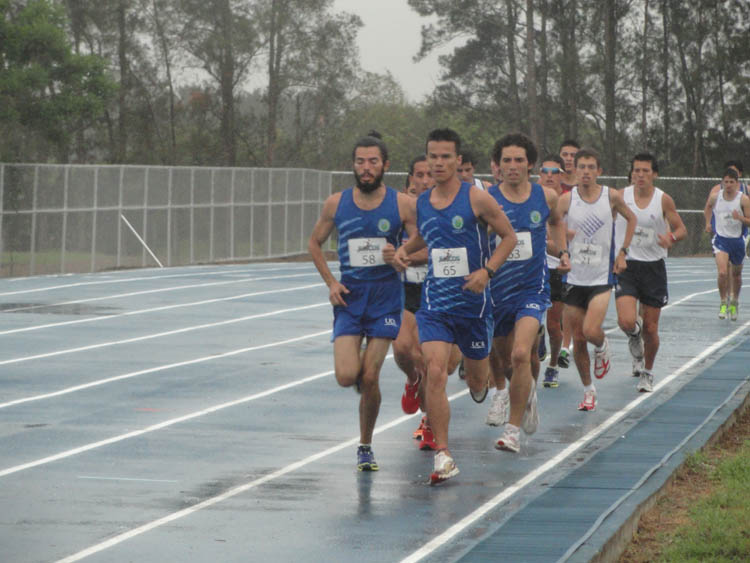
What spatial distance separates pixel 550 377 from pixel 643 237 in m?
1.50

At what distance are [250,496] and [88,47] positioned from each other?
56873mm

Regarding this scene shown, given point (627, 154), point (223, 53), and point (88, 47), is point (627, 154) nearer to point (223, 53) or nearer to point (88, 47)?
point (223, 53)

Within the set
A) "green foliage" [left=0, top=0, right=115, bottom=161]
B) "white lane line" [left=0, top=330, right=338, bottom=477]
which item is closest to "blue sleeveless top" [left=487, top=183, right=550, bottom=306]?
"white lane line" [left=0, top=330, right=338, bottom=477]

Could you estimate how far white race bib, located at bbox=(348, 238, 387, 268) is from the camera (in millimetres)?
9008

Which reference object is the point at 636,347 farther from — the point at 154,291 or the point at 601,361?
the point at 154,291

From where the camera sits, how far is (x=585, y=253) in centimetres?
1238

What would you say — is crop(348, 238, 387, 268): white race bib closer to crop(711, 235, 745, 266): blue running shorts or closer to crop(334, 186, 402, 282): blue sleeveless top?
crop(334, 186, 402, 282): blue sleeveless top

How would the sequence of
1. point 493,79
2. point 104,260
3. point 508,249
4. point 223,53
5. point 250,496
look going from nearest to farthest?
point 250,496, point 508,249, point 104,260, point 223,53, point 493,79

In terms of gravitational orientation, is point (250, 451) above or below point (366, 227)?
below

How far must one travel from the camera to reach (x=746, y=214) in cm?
2044

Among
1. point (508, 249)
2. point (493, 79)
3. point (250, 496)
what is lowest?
point (250, 496)

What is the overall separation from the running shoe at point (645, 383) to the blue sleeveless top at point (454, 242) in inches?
168

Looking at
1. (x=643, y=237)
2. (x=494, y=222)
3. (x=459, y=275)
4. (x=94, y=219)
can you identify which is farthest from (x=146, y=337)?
(x=94, y=219)

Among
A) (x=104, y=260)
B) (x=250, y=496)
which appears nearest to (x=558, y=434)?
(x=250, y=496)
